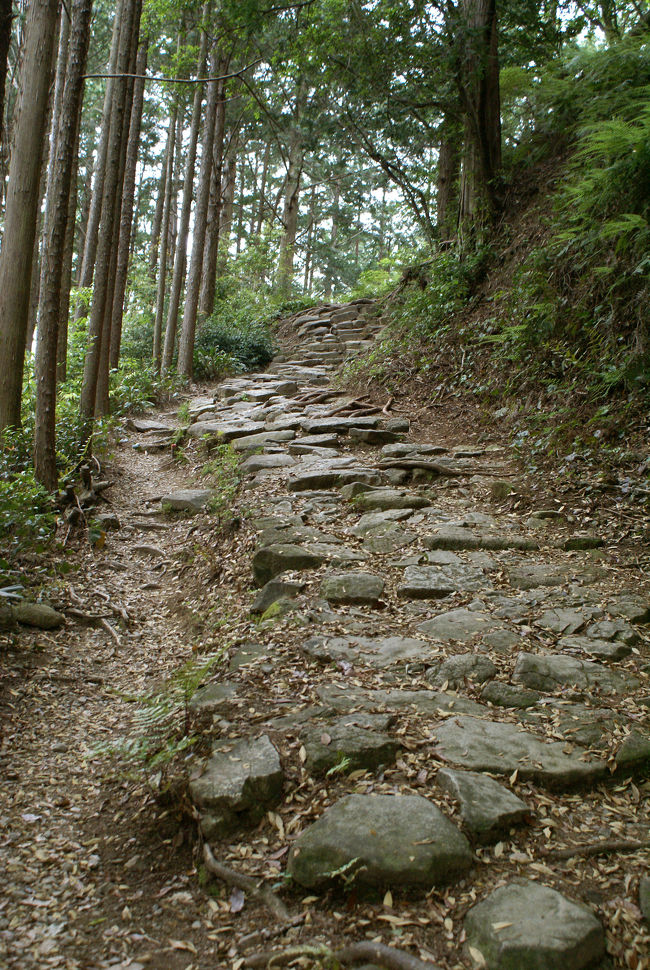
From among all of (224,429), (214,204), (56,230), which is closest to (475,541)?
(56,230)

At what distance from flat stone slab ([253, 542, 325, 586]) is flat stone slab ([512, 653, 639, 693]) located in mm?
1827

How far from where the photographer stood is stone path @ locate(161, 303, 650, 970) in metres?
2.14

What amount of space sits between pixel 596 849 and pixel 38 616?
12.4 ft

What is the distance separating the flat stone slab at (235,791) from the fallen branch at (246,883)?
0.36ft

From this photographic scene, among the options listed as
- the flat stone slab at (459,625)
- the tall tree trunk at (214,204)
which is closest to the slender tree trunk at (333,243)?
the tall tree trunk at (214,204)

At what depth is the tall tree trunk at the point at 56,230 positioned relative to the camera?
5672 mm

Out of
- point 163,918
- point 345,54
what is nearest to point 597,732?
point 163,918

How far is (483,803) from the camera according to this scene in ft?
7.82

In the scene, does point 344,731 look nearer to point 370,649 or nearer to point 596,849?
point 370,649

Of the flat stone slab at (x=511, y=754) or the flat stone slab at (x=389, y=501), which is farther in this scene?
the flat stone slab at (x=389, y=501)

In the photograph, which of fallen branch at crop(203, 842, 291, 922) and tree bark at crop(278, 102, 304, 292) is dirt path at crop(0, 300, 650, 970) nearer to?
fallen branch at crop(203, 842, 291, 922)

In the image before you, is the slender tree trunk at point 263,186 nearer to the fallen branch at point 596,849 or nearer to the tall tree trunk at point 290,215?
the tall tree trunk at point 290,215

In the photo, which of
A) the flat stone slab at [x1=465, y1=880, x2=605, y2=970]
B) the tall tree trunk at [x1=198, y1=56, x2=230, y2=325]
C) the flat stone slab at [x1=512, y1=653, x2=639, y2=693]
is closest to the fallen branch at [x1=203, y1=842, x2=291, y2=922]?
the flat stone slab at [x1=465, y1=880, x2=605, y2=970]

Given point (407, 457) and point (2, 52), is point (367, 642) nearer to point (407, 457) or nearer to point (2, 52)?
point (407, 457)
